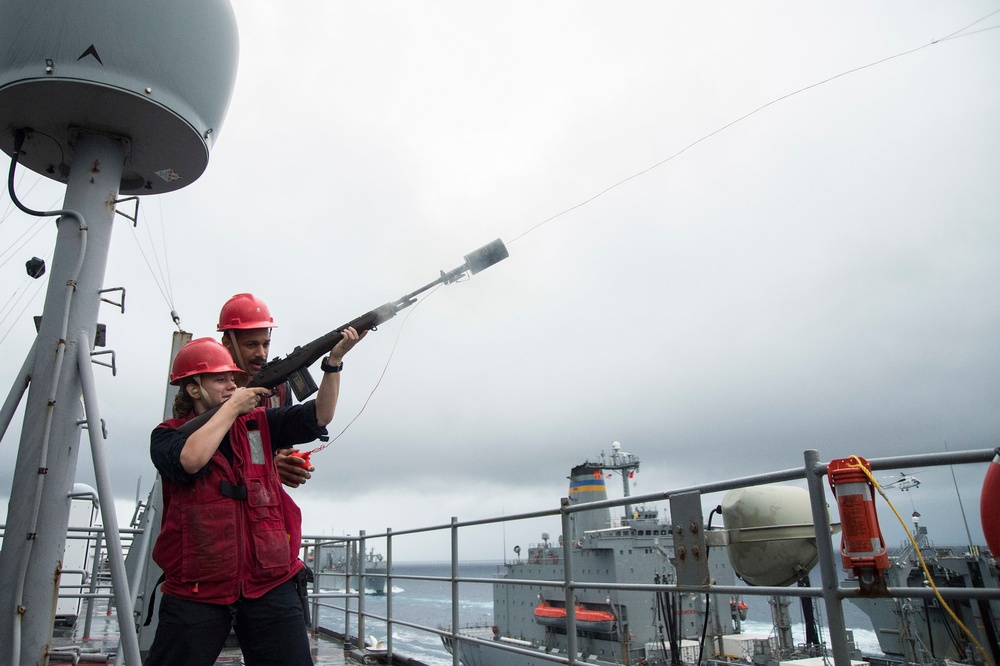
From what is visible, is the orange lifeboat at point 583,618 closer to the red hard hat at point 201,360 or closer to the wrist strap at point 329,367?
the wrist strap at point 329,367

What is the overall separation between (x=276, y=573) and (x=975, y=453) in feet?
7.04

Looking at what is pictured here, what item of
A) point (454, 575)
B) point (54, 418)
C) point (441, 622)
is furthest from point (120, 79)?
point (441, 622)

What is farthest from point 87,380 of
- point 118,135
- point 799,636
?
point 799,636

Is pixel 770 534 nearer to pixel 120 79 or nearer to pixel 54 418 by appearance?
pixel 54 418

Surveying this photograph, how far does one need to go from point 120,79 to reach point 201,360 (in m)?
1.93

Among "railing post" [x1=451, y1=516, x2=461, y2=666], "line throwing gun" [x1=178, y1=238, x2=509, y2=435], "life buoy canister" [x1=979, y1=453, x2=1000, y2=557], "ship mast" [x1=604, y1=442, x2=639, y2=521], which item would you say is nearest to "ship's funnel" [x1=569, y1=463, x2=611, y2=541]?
"ship mast" [x1=604, y1=442, x2=639, y2=521]

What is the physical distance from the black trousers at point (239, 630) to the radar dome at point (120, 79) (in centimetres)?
264

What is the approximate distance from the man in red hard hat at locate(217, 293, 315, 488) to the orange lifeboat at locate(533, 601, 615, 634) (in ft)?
62.5

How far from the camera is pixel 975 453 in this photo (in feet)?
5.78

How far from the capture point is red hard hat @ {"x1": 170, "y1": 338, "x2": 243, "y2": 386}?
86.7 inches

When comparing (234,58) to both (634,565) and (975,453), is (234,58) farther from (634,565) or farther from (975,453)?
(634,565)

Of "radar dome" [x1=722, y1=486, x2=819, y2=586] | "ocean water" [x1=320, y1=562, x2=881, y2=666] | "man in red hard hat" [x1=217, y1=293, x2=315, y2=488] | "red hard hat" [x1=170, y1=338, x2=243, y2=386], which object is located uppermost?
"man in red hard hat" [x1=217, y1=293, x2=315, y2=488]

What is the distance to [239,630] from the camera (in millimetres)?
1957

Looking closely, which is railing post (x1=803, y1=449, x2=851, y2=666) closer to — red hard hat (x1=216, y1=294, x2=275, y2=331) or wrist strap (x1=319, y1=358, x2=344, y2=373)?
wrist strap (x1=319, y1=358, x2=344, y2=373)
